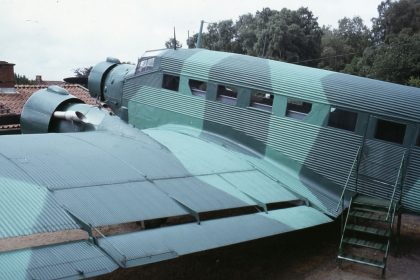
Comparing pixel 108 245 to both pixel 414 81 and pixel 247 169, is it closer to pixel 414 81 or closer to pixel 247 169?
pixel 247 169

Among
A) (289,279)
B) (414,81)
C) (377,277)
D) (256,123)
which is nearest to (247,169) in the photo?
(256,123)

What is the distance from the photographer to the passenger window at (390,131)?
8086 mm


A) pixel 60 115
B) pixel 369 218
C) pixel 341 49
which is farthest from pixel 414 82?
pixel 341 49

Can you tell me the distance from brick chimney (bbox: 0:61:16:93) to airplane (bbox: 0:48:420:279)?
1245 centimetres

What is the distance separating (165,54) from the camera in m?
11.2

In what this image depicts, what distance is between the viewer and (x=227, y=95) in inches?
393

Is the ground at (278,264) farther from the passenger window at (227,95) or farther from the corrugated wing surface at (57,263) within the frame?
the corrugated wing surface at (57,263)

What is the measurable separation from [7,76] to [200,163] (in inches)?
720

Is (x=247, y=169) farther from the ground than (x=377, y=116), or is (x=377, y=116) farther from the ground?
(x=377, y=116)

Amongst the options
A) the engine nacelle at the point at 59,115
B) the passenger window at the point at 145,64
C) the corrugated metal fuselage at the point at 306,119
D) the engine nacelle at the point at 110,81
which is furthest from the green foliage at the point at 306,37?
the engine nacelle at the point at 59,115

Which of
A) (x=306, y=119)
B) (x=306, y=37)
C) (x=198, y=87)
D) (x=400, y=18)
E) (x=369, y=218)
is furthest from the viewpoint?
(x=306, y=37)

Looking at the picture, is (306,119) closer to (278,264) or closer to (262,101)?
A: (262,101)

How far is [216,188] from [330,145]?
2761mm

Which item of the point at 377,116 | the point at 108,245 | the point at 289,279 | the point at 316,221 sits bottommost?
the point at 289,279
